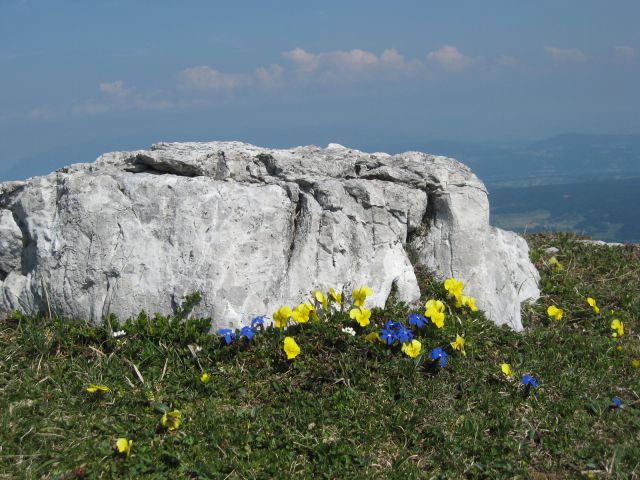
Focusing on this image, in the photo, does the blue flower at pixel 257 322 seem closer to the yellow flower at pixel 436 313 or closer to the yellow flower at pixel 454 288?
the yellow flower at pixel 436 313

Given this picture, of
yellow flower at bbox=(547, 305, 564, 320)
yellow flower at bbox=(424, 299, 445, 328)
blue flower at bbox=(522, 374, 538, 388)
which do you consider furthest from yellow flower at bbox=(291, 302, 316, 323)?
yellow flower at bbox=(547, 305, 564, 320)

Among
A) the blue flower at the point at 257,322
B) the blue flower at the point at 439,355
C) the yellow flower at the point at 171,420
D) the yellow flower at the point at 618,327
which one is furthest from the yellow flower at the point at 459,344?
the yellow flower at the point at 171,420

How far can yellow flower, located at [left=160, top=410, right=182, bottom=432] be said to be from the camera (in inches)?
208

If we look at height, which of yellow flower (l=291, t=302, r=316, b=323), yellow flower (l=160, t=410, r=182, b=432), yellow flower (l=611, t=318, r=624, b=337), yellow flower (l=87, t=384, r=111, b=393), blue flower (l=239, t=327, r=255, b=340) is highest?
yellow flower (l=291, t=302, r=316, b=323)

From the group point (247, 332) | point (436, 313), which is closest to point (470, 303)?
point (436, 313)

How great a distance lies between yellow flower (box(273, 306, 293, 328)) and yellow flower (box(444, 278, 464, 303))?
2.21 m

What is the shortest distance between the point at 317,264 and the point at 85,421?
10.7 feet

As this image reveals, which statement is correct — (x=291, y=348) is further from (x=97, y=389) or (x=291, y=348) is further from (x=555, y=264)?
(x=555, y=264)

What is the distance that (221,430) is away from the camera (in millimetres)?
5352

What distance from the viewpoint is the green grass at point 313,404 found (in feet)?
16.5

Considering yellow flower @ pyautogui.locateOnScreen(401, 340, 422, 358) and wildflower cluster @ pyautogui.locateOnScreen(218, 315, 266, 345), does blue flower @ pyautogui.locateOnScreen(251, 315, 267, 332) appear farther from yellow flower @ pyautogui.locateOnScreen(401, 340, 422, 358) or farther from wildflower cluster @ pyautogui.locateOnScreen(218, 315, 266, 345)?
yellow flower @ pyautogui.locateOnScreen(401, 340, 422, 358)

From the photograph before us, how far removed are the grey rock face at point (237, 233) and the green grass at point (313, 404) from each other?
0.49 m

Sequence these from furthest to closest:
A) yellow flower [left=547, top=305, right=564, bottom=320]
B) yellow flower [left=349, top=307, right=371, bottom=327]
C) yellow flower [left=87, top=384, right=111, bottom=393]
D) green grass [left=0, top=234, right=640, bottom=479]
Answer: yellow flower [left=547, top=305, right=564, bottom=320] → yellow flower [left=349, top=307, right=371, bottom=327] → yellow flower [left=87, top=384, right=111, bottom=393] → green grass [left=0, top=234, right=640, bottom=479]

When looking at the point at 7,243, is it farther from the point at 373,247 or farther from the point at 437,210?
the point at 437,210
